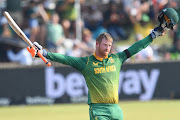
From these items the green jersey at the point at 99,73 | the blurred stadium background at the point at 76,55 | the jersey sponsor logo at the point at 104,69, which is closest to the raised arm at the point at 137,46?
the green jersey at the point at 99,73

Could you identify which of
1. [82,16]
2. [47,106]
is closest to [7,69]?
[47,106]

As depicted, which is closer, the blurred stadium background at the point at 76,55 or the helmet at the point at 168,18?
the helmet at the point at 168,18

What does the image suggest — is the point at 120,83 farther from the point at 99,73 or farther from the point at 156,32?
the point at 99,73

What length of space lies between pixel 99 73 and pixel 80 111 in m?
6.75

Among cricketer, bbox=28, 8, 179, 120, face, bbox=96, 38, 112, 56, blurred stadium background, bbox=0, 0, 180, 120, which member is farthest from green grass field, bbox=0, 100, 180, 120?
face, bbox=96, 38, 112, 56

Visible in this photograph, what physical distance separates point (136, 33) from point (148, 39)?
31.1 feet

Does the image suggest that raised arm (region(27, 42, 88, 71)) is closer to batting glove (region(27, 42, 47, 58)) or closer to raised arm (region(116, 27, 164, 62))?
batting glove (region(27, 42, 47, 58))

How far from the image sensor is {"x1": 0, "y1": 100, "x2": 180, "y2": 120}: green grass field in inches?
487

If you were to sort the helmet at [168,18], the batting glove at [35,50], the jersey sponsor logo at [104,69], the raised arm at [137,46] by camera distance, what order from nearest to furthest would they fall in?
the batting glove at [35,50] → the jersey sponsor logo at [104,69] → the raised arm at [137,46] → the helmet at [168,18]

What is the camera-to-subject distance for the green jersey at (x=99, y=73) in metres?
7.23

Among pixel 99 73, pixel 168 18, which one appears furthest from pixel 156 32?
pixel 99 73

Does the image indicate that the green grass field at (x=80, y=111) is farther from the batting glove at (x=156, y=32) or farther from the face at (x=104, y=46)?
the face at (x=104, y=46)

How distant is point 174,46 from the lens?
1631 cm

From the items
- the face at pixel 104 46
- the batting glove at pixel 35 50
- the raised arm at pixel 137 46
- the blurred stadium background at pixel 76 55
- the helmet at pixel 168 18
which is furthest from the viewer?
the blurred stadium background at pixel 76 55
